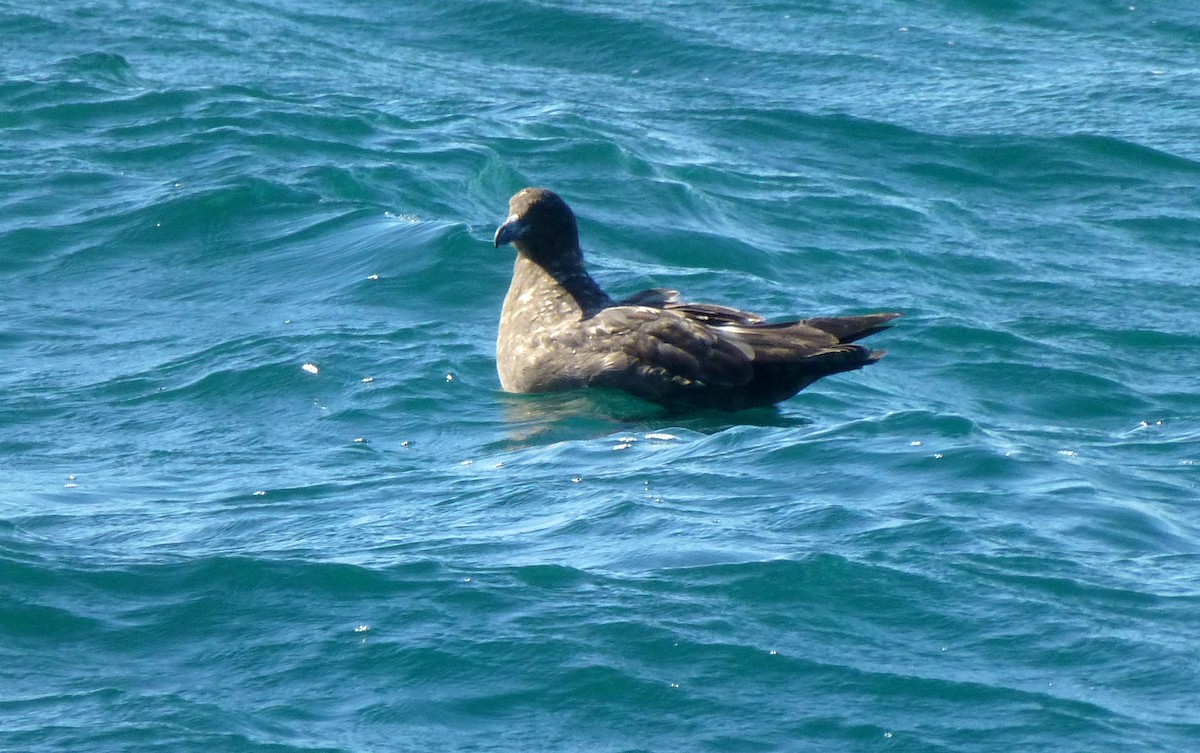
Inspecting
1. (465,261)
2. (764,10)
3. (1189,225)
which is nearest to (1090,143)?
(1189,225)

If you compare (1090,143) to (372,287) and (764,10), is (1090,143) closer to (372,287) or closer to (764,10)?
(764,10)

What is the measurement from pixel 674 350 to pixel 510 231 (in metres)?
1.36

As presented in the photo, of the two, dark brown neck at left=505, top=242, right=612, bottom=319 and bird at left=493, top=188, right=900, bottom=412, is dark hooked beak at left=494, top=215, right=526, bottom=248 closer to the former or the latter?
bird at left=493, top=188, right=900, bottom=412

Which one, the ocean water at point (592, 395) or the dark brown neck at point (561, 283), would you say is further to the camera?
the dark brown neck at point (561, 283)

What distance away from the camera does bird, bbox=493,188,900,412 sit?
8953mm

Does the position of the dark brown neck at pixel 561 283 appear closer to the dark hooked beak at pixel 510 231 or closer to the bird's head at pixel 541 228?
the bird's head at pixel 541 228

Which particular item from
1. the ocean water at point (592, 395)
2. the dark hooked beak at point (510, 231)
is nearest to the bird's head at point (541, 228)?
the dark hooked beak at point (510, 231)

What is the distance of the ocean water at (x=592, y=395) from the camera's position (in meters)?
5.76

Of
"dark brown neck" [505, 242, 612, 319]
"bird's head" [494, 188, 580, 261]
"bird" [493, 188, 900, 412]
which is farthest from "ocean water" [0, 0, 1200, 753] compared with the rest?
"bird's head" [494, 188, 580, 261]

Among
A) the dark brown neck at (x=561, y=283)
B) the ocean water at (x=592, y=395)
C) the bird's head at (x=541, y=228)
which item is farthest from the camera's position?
the bird's head at (x=541, y=228)

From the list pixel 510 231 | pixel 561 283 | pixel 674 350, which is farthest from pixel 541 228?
pixel 674 350

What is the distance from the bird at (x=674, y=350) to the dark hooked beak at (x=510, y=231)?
3 centimetres

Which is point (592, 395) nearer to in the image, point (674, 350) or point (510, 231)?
point (674, 350)

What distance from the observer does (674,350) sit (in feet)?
29.4
